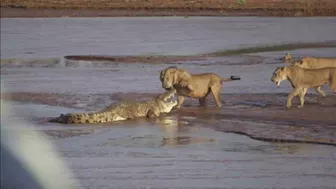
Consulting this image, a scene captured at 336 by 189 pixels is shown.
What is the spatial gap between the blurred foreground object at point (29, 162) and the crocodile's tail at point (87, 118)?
526 millimetres

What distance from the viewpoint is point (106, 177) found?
10180 mm

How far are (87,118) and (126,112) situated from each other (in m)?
0.76

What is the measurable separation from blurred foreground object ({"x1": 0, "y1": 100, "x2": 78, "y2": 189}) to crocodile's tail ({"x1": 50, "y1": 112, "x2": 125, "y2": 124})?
0.53m

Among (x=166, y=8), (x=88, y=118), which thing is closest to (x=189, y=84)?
(x=88, y=118)

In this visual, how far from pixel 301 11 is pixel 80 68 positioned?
23869 millimetres

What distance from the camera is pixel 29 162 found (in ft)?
29.7

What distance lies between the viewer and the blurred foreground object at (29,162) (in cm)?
688

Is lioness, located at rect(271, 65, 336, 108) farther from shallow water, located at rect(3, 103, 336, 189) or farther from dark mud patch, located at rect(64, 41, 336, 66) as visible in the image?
dark mud patch, located at rect(64, 41, 336, 66)

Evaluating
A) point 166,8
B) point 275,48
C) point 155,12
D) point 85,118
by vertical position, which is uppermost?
point 166,8

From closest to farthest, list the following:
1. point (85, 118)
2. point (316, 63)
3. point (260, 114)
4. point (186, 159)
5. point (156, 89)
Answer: point (186, 159) < point (85, 118) < point (260, 114) < point (316, 63) < point (156, 89)

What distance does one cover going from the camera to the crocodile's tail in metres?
14.1

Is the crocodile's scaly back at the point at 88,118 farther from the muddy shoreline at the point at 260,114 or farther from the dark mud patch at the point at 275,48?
the dark mud patch at the point at 275,48

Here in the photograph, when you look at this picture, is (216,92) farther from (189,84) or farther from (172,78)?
(172,78)

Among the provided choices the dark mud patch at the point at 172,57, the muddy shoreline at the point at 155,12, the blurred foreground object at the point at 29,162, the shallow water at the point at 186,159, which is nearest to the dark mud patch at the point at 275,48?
the dark mud patch at the point at 172,57
